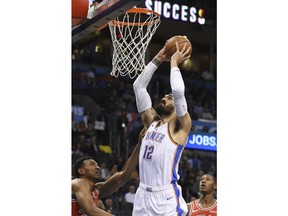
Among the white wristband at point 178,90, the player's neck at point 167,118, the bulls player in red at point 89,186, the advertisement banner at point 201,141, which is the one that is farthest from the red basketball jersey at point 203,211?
the advertisement banner at point 201,141

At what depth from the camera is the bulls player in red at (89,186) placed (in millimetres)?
6340

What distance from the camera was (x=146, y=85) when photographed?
6195 millimetres

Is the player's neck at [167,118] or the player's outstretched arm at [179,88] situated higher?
the player's outstretched arm at [179,88]

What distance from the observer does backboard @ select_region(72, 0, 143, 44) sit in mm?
6047

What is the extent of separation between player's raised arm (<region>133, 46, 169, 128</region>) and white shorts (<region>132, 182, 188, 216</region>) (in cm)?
Result: 59

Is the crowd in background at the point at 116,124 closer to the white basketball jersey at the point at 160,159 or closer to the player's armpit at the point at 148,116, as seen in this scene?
the player's armpit at the point at 148,116

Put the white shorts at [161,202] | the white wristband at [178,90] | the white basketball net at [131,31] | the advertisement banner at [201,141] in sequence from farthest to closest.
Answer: the advertisement banner at [201,141] → the white basketball net at [131,31] → the white shorts at [161,202] → the white wristband at [178,90]

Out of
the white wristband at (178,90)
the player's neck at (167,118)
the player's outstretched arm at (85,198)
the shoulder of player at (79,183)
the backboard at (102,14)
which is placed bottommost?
the player's outstretched arm at (85,198)

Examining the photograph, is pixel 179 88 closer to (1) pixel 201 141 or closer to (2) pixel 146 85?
(2) pixel 146 85

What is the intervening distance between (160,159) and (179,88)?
0.61m

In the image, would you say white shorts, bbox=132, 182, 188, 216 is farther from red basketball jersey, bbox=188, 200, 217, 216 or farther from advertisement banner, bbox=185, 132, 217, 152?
advertisement banner, bbox=185, 132, 217, 152
